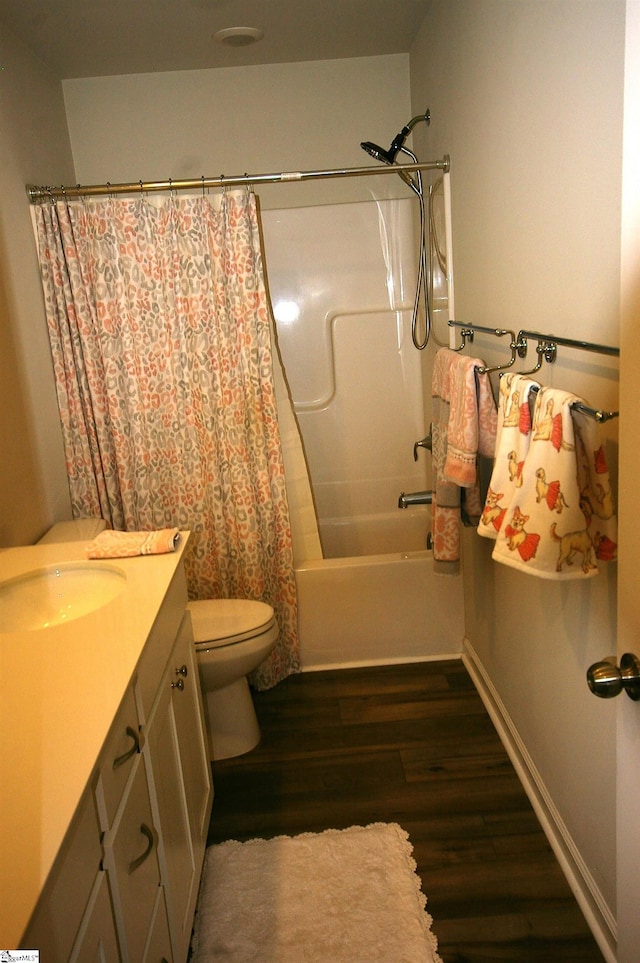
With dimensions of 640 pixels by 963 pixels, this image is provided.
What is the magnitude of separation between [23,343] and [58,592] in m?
0.92

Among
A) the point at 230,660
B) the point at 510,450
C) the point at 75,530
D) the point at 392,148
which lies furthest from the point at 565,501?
the point at 392,148

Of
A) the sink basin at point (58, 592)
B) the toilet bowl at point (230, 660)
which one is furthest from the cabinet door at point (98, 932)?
the toilet bowl at point (230, 660)

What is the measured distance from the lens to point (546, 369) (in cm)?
175

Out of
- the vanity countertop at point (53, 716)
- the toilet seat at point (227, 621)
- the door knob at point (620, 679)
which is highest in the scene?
the door knob at point (620, 679)

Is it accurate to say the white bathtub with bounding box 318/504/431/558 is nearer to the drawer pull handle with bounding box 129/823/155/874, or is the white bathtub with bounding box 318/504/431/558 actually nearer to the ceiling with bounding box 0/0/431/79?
the ceiling with bounding box 0/0/431/79

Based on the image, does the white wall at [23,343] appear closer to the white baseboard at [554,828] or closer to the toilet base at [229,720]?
the toilet base at [229,720]

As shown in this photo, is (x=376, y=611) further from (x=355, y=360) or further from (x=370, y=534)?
(x=355, y=360)

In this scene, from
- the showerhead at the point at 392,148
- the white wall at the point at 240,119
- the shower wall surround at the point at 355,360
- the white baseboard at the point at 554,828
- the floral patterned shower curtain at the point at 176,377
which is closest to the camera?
the white baseboard at the point at 554,828

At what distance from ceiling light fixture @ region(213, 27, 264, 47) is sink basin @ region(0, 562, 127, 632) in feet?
6.82

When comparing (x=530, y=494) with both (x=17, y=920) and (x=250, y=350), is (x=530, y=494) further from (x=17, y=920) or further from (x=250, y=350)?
(x=250, y=350)

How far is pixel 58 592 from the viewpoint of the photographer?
1.94 metres

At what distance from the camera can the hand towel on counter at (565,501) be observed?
4.45 feet

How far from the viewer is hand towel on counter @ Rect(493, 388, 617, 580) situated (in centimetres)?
136

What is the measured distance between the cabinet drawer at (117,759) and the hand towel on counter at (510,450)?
79 centimetres
